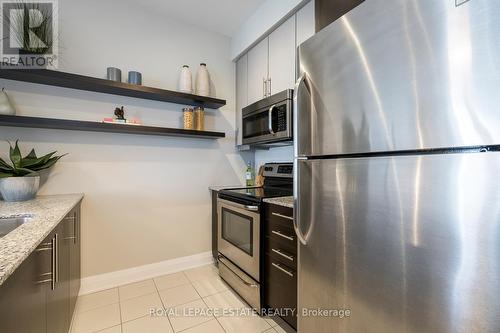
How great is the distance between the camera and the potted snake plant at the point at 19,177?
1.50 meters

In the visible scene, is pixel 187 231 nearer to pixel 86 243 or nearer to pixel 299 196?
pixel 86 243

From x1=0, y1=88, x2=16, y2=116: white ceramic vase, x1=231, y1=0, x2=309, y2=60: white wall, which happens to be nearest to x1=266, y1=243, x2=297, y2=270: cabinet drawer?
x1=231, y1=0, x2=309, y2=60: white wall

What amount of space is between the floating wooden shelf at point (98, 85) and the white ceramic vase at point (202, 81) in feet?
0.35

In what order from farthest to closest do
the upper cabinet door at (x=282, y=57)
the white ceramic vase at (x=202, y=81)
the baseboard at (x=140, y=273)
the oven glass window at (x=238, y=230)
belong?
1. the white ceramic vase at (x=202, y=81)
2. the baseboard at (x=140, y=273)
3. the upper cabinet door at (x=282, y=57)
4. the oven glass window at (x=238, y=230)

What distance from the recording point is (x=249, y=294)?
1773 mm

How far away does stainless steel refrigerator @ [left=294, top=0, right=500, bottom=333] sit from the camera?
0.63m

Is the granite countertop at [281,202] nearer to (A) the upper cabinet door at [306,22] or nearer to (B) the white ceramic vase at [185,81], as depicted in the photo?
(A) the upper cabinet door at [306,22]

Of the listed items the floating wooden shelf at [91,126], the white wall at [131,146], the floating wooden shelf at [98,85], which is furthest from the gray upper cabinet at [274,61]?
the floating wooden shelf at [91,126]

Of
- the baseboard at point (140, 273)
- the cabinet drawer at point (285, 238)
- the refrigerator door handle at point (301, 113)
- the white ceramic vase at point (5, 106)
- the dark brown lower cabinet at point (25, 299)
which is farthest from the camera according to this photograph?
the baseboard at point (140, 273)

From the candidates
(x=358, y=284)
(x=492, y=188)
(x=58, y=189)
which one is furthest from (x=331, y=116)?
(x=58, y=189)

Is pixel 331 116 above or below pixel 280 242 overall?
above

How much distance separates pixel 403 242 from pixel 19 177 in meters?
2.25

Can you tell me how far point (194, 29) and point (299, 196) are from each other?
96.6 inches

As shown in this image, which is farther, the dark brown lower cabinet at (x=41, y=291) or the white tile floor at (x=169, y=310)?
the white tile floor at (x=169, y=310)
